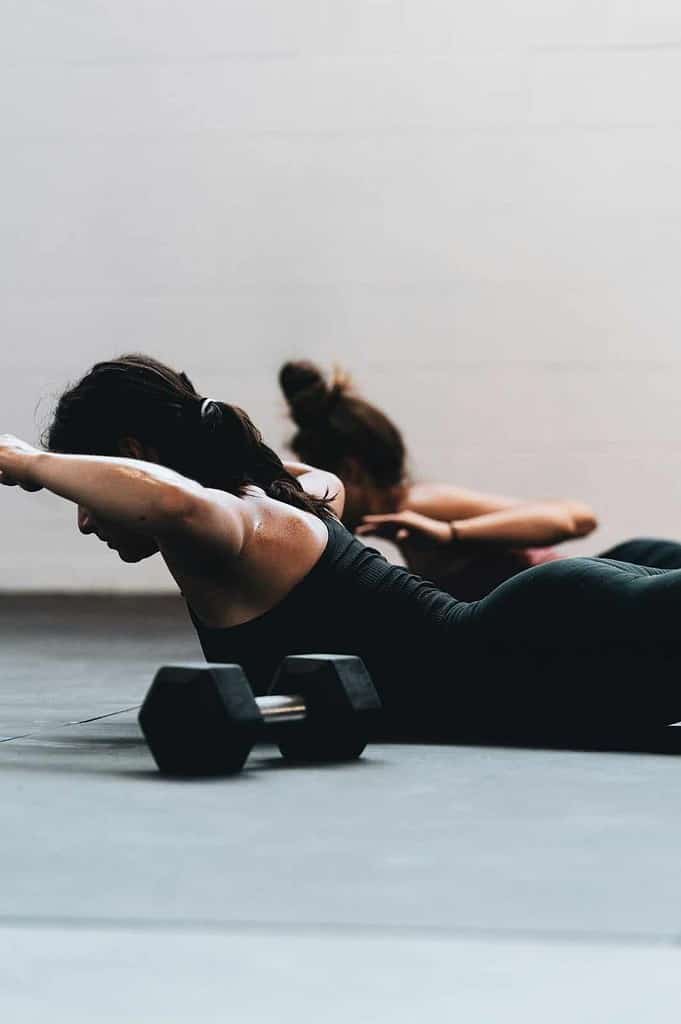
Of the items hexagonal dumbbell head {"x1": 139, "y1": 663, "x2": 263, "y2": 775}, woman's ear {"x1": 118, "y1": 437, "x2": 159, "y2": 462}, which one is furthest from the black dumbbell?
woman's ear {"x1": 118, "y1": 437, "x2": 159, "y2": 462}

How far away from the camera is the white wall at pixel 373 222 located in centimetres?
729

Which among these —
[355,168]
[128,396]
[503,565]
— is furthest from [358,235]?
[128,396]

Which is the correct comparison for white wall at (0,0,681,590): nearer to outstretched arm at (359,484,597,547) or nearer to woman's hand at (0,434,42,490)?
outstretched arm at (359,484,597,547)

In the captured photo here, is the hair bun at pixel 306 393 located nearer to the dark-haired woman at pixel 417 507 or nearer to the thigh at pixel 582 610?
the dark-haired woman at pixel 417 507

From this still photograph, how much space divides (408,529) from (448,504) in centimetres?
50

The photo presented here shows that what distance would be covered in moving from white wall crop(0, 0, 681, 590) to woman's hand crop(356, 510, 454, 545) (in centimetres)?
297

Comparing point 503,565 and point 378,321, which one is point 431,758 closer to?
point 503,565

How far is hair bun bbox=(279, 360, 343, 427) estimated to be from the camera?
472cm

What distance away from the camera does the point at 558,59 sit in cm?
730

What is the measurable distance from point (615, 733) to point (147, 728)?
2.73 ft

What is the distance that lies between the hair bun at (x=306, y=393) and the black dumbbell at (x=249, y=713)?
2.19 meters

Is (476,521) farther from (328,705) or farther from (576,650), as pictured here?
(328,705)

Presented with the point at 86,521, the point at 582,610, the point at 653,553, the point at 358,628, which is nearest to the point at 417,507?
the point at 653,553

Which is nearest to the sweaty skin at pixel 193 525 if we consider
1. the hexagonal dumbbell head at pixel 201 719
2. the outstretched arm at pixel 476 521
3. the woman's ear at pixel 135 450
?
the woman's ear at pixel 135 450
